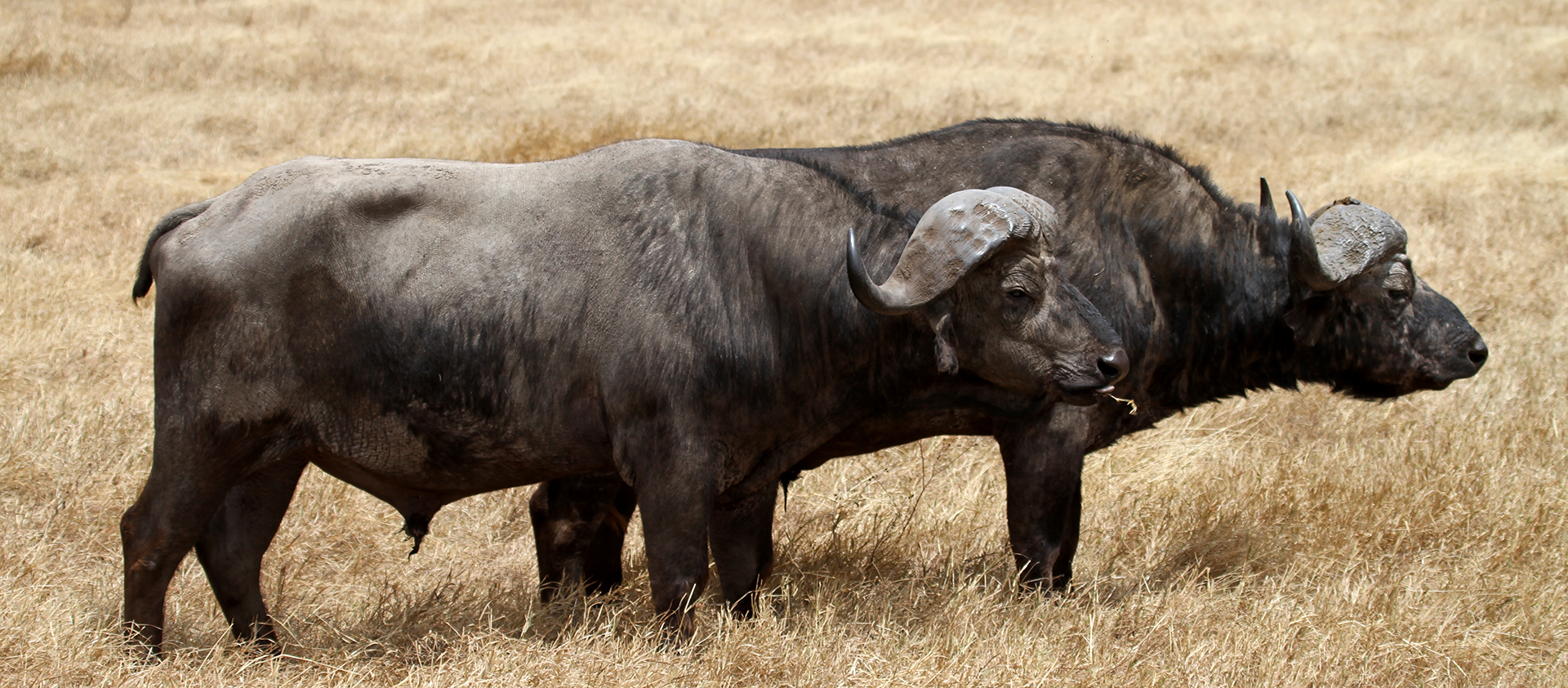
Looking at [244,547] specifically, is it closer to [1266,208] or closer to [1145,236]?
[1145,236]

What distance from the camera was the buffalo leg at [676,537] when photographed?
15.0 feet

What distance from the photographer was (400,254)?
4.67m

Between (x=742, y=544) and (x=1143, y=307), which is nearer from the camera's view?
(x=742, y=544)

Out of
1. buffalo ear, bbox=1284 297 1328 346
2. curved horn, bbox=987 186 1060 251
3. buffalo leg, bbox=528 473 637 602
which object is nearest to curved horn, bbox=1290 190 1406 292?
buffalo ear, bbox=1284 297 1328 346

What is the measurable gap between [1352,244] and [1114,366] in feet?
6.04

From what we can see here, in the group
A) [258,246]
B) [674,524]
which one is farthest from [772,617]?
[258,246]

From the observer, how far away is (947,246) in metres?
4.40

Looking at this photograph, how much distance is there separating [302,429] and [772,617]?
1.74 metres

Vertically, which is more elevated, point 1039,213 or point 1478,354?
point 1039,213

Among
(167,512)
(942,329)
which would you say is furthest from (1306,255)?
(167,512)

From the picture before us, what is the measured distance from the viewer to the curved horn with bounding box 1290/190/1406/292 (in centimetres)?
565

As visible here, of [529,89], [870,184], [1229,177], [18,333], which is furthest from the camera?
[529,89]

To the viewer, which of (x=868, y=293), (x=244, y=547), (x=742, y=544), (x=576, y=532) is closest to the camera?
(x=868, y=293)

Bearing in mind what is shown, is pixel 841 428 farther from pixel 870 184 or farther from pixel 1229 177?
pixel 1229 177
